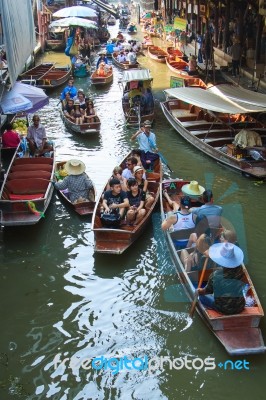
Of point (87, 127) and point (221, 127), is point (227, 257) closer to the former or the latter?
point (221, 127)

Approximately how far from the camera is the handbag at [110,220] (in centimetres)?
848

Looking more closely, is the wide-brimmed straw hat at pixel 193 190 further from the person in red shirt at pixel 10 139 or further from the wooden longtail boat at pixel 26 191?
the person in red shirt at pixel 10 139

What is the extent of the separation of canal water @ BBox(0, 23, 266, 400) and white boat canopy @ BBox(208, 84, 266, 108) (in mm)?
2460

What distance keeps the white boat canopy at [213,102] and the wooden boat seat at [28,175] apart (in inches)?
192

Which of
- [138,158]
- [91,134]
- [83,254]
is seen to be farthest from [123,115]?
[83,254]

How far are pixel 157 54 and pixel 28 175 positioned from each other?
20.2 metres

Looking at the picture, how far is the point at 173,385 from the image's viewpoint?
5824mm

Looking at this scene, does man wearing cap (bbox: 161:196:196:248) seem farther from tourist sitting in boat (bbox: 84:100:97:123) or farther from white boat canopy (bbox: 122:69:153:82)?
white boat canopy (bbox: 122:69:153:82)

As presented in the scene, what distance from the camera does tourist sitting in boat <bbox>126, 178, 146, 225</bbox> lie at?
345 inches

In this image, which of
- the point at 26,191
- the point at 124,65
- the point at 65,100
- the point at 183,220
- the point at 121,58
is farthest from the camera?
the point at 121,58

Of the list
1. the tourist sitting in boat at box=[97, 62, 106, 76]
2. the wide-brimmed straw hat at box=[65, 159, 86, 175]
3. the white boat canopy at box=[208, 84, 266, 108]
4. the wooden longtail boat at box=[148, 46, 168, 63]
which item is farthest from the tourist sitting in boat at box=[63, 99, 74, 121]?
the wooden longtail boat at box=[148, 46, 168, 63]

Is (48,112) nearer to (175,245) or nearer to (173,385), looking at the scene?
(175,245)

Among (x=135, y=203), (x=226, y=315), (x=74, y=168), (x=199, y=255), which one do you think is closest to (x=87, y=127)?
(x=74, y=168)

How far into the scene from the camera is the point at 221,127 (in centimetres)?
1446
